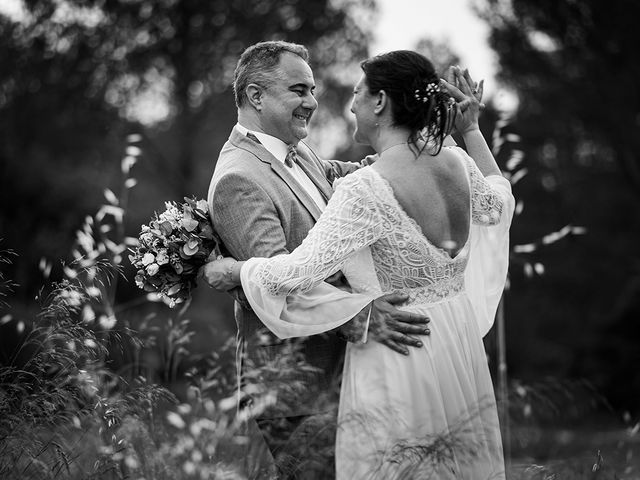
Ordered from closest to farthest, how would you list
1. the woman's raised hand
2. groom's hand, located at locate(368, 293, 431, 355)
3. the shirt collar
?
1. groom's hand, located at locate(368, 293, 431, 355)
2. the woman's raised hand
3. the shirt collar

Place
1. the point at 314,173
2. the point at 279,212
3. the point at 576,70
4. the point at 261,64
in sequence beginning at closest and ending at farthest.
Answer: the point at 279,212 < the point at 261,64 < the point at 314,173 < the point at 576,70

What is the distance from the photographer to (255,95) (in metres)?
4.00

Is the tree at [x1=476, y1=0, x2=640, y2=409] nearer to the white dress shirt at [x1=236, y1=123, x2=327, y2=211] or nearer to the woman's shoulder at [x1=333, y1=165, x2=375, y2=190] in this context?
the white dress shirt at [x1=236, y1=123, x2=327, y2=211]

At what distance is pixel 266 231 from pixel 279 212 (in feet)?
0.58

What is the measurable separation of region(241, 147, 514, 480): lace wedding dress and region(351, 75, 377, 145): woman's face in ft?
0.92

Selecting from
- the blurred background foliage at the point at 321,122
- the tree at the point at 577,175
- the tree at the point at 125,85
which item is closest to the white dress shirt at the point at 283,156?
the blurred background foliage at the point at 321,122

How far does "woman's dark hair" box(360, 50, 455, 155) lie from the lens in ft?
11.3

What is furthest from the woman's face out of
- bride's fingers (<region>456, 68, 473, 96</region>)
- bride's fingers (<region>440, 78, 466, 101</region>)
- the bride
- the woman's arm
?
bride's fingers (<region>456, 68, 473, 96</region>)

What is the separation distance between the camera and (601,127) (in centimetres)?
1672

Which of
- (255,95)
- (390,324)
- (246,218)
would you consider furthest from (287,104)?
(390,324)

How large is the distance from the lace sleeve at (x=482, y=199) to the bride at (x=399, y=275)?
2 cm

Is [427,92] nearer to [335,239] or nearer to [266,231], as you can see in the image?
[335,239]

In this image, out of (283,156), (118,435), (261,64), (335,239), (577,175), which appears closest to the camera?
(335,239)

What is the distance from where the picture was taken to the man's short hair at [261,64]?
3985 mm
